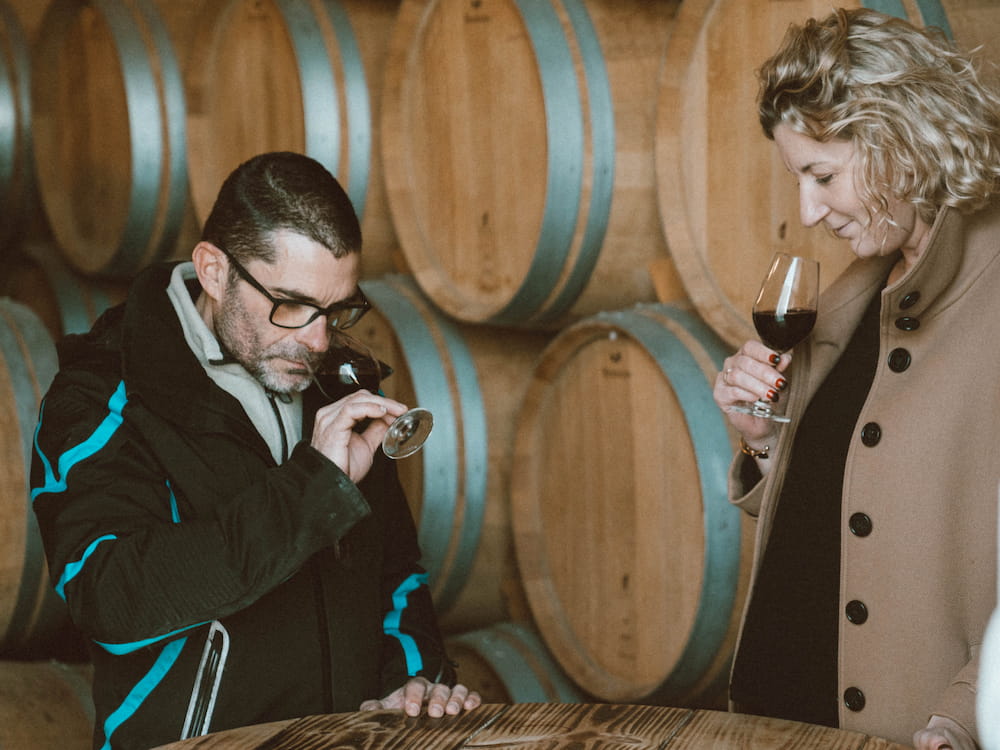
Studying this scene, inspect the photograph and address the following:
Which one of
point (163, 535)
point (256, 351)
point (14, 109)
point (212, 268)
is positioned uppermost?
point (14, 109)

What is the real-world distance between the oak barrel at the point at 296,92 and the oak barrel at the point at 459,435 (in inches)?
13.8

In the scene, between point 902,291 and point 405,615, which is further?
point 405,615

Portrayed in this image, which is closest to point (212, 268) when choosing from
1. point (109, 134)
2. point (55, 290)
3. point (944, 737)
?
point (944, 737)

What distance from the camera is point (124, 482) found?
5.74ft

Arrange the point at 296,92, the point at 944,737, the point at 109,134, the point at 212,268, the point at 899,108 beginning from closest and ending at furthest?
the point at 944,737
the point at 899,108
the point at 212,268
the point at 296,92
the point at 109,134

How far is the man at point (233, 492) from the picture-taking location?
5.41 feet

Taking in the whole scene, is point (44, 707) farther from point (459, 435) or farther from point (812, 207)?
point (812, 207)

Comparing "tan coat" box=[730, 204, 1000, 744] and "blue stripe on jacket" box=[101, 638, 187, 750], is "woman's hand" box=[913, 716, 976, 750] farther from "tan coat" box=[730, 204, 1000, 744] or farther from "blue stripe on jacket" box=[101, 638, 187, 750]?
"blue stripe on jacket" box=[101, 638, 187, 750]

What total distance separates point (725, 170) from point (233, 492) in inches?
47.4

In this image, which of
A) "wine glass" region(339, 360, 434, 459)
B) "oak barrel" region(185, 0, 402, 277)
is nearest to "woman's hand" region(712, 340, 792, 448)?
"wine glass" region(339, 360, 434, 459)

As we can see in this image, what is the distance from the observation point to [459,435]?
2982 mm

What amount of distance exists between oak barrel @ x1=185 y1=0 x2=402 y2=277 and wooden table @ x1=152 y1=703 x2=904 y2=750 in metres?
1.92

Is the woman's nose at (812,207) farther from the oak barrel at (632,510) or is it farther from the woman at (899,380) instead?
the oak barrel at (632,510)

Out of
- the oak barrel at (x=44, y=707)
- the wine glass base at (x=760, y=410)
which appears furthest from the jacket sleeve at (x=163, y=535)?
the oak barrel at (x=44, y=707)
